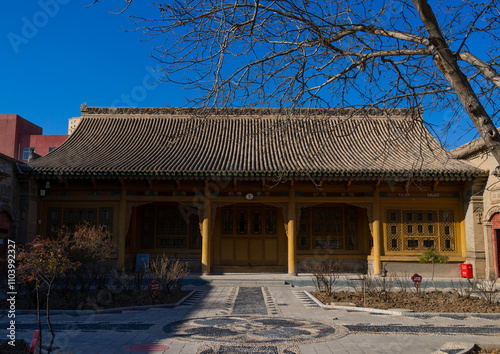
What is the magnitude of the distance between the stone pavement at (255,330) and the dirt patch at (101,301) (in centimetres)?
54

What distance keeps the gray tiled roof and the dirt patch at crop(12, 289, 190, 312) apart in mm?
4414

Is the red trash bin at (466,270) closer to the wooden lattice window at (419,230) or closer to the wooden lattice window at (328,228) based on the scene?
the wooden lattice window at (419,230)

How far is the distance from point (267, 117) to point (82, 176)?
8.91 metres

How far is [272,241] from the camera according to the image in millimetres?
17953

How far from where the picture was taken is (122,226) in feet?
52.9

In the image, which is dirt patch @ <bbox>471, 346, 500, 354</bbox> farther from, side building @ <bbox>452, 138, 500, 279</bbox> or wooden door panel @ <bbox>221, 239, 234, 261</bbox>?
wooden door panel @ <bbox>221, 239, 234, 261</bbox>

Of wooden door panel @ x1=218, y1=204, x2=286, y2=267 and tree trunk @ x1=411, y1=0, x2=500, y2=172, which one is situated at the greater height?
tree trunk @ x1=411, y1=0, x2=500, y2=172

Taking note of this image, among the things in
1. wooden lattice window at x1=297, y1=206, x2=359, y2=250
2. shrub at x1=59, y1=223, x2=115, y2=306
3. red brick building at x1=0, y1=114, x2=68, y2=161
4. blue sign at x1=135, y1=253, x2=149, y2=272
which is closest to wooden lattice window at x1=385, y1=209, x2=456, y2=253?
wooden lattice window at x1=297, y1=206, x2=359, y2=250

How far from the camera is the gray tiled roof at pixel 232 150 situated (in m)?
15.2

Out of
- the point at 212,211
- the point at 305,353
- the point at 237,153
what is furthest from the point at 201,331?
the point at 237,153

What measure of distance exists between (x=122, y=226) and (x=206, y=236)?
3.04 metres

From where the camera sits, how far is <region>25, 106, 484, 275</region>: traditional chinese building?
50.6 feet

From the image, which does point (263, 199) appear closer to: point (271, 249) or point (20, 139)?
point (271, 249)

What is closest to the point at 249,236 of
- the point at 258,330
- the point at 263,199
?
the point at 263,199
